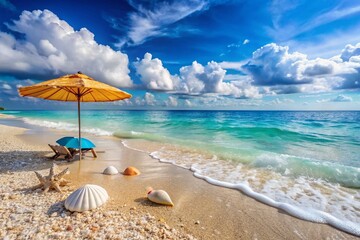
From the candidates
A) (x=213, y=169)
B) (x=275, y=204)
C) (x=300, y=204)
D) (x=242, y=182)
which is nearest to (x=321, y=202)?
(x=300, y=204)

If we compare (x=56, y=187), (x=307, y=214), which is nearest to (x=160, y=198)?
(x=56, y=187)

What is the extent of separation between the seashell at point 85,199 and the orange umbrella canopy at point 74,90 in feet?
9.54

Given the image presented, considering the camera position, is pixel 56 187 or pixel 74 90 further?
pixel 74 90

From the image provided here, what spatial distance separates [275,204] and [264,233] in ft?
4.24

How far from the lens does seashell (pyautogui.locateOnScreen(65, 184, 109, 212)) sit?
11.5ft

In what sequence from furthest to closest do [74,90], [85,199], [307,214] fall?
[74,90] < [307,214] < [85,199]

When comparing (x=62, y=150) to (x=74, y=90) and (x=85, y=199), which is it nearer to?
(x=74, y=90)

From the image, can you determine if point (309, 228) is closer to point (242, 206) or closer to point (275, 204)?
point (275, 204)

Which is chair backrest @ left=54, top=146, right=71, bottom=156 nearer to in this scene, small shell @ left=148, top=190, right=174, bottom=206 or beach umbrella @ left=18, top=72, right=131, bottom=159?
beach umbrella @ left=18, top=72, right=131, bottom=159

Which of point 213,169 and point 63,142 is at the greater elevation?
point 63,142

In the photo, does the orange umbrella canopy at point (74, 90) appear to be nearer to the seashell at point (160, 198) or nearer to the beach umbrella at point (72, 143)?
the beach umbrella at point (72, 143)

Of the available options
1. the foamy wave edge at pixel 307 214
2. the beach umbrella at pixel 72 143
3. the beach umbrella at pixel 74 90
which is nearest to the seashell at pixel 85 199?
the beach umbrella at pixel 74 90

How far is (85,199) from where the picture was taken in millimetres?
3611

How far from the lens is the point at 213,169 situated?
7297 mm
